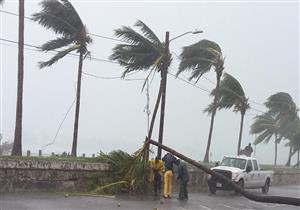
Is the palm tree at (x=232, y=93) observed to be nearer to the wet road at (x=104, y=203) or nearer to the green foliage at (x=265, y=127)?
the green foliage at (x=265, y=127)

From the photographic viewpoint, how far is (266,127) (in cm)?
4984

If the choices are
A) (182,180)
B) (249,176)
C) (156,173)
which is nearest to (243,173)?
(249,176)

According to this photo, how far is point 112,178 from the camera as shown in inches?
764

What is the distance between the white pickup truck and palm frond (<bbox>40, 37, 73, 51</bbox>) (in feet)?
30.7

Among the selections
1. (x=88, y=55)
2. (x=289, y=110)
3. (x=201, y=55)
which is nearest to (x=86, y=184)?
(x=88, y=55)

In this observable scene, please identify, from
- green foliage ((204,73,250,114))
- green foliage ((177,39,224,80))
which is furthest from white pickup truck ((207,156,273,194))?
green foliage ((204,73,250,114))

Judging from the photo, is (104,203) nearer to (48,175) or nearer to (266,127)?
(48,175)

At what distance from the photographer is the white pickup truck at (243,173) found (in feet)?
79.0

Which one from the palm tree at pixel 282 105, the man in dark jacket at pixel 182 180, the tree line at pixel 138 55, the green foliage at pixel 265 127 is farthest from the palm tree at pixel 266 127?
the man in dark jacket at pixel 182 180

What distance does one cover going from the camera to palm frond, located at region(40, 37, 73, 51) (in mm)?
24984

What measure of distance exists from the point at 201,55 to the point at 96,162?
1428 cm

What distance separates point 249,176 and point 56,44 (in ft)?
37.2

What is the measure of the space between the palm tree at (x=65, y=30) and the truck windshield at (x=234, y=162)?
7481 millimetres

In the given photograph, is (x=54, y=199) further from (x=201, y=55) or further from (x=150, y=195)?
(x=201, y=55)
